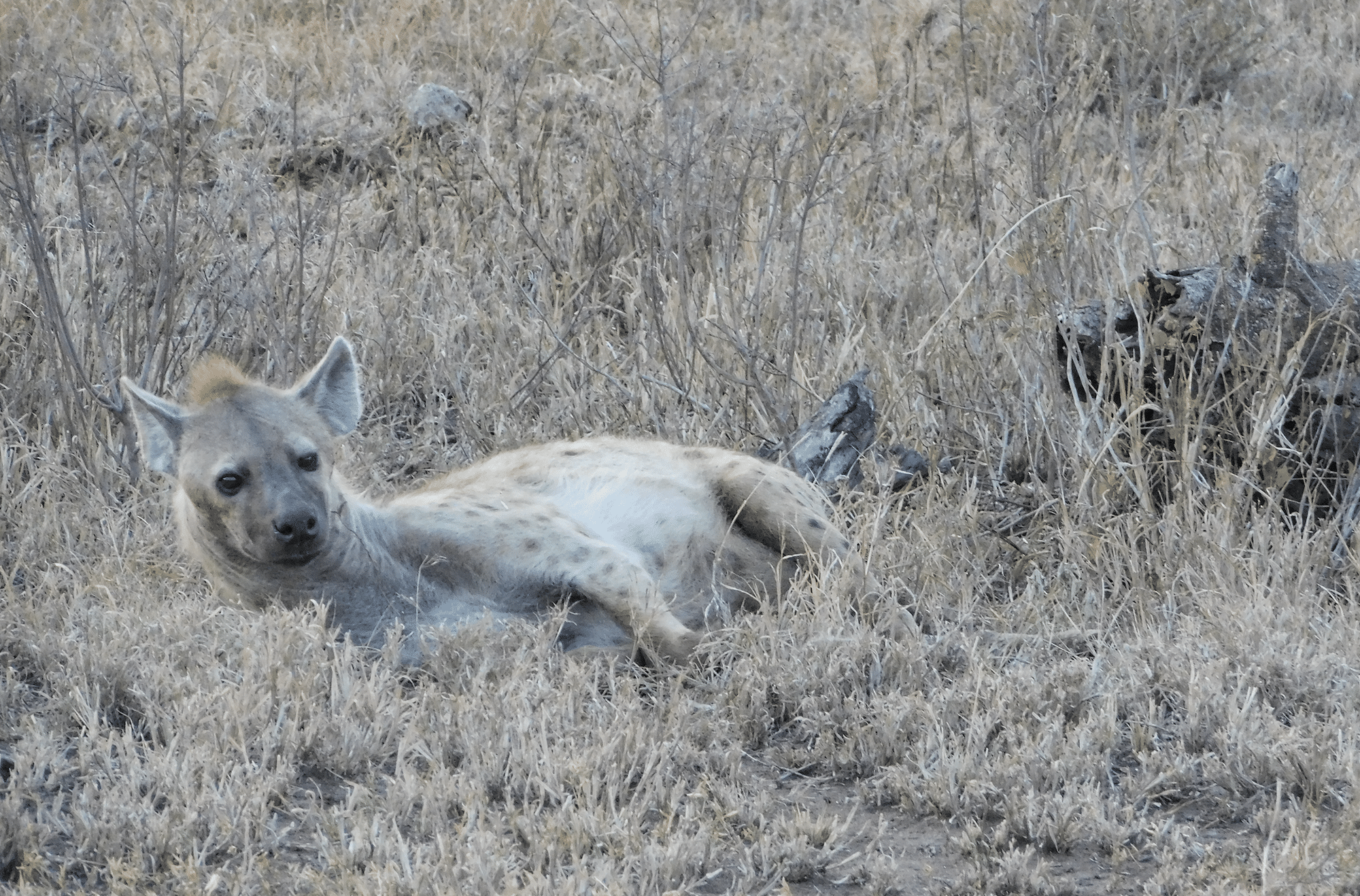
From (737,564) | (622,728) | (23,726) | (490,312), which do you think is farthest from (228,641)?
(490,312)

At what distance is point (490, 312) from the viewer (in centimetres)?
625

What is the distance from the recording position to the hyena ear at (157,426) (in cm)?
398

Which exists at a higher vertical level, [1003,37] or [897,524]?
[1003,37]

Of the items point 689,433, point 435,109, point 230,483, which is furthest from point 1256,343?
→ point 435,109

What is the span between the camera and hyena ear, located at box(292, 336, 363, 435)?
418 cm

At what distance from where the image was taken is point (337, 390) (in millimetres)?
4250

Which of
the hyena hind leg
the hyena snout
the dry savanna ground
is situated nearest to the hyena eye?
the hyena snout

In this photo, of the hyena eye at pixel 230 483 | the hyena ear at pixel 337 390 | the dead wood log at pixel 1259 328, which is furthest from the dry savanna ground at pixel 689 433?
the hyena ear at pixel 337 390

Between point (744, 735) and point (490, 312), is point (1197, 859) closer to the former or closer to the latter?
point (744, 735)

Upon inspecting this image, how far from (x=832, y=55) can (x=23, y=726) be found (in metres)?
6.63

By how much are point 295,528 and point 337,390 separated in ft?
2.17

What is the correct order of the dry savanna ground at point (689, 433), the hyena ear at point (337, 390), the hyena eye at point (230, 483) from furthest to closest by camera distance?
the hyena ear at point (337, 390) < the hyena eye at point (230, 483) < the dry savanna ground at point (689, 433)

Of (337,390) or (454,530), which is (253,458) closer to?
(337,390)

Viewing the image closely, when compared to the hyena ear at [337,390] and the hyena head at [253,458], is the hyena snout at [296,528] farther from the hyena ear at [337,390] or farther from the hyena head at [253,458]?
the hyena ear at [337,390]
